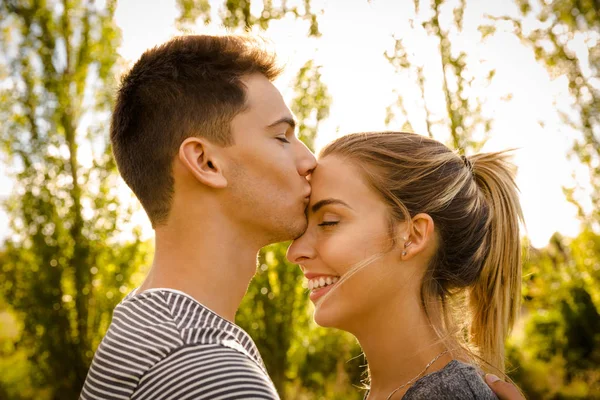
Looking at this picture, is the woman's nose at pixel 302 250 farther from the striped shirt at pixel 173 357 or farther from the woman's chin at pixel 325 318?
the striped shirt at pixel 173 357

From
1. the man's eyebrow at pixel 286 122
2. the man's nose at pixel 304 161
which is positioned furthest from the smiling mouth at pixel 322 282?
the man's eyebrow at pixel 286 122

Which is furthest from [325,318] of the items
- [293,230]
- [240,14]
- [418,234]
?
[240,14]

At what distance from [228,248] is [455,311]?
55.5 inches

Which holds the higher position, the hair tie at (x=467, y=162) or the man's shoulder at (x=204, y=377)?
the hair tie at (x=467, y=162)

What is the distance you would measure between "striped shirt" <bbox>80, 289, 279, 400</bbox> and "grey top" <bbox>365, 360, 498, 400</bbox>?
2.75 ft

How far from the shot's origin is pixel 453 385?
2.54m

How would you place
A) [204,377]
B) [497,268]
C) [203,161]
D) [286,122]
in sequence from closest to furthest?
1. [204,377]
2. [203,161]
3. [286,122]
4. [497,268]

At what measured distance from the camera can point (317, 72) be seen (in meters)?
7.59

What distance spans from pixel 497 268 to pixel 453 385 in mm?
888

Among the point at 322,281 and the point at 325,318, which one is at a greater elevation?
the point at 322,281

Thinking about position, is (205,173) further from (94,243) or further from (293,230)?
(94,243)

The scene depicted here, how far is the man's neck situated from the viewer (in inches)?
91.2

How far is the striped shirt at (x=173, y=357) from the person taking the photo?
5.80 ft

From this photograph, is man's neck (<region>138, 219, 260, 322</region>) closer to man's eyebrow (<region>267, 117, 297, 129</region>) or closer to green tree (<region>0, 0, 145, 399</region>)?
man's eyebrow (<region>267, 117, 297, 129</region>)
